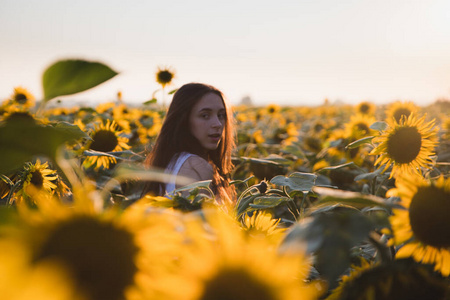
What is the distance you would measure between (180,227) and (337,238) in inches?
9.1

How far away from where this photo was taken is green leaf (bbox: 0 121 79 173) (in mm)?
388

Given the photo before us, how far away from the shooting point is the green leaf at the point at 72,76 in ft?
1.61

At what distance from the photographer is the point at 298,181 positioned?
1.19m

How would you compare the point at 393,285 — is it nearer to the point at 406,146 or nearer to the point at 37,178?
the point at 406,146

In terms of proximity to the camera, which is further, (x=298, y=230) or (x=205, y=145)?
(x=205, y=145)

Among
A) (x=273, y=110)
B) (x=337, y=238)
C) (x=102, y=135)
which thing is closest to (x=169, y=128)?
(x=102, y=135)

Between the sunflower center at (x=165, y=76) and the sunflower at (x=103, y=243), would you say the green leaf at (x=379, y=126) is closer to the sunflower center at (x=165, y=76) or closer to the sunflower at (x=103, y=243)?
the sunflower at (x=103, y=243)

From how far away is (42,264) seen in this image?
39 cm

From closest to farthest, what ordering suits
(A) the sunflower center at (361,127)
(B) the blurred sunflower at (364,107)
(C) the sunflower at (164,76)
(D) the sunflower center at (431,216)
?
(D) the sunflower center at (431,216) → (A) the sunflower center at (361,127) → (C) the sunflower at (164,76) → (B) the blurred sunflower at (364,107)

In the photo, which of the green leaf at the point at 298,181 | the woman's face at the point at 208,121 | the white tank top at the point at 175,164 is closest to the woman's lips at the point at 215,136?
the woman's face at the point at 208,121

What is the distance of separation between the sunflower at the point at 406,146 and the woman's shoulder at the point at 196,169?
106 cm

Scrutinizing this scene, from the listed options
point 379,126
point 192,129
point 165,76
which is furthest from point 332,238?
point 165,76

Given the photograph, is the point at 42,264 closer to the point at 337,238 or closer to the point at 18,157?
the point at 18,157

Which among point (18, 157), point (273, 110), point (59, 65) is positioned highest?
point (59, 65)
